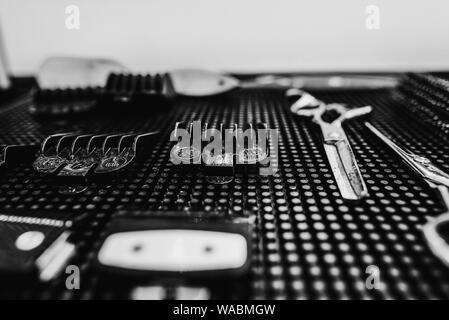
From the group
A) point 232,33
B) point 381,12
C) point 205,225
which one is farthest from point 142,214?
point 381,12

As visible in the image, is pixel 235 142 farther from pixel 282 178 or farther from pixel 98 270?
pixel 98 270

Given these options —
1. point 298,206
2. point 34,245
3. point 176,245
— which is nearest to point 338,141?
point 298,206

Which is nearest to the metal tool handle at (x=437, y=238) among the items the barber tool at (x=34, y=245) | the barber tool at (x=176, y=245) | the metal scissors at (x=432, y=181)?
the metal scissors at (x=432, y=181)

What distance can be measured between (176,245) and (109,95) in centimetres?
62

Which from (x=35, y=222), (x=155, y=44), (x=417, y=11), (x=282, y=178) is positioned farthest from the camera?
(x=155, y=44)

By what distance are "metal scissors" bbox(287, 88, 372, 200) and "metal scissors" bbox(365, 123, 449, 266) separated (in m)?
0.08

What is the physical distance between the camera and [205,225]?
44 centimetres

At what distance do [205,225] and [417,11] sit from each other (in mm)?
1080

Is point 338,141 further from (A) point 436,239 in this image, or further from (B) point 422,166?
(A) point 436,239

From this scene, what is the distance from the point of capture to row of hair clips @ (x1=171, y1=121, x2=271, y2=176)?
58cm

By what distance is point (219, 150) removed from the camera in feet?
2.01

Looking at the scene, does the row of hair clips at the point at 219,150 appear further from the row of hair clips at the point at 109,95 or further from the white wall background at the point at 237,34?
the white wall background at the point at 237,34

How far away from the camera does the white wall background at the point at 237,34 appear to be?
111cm
